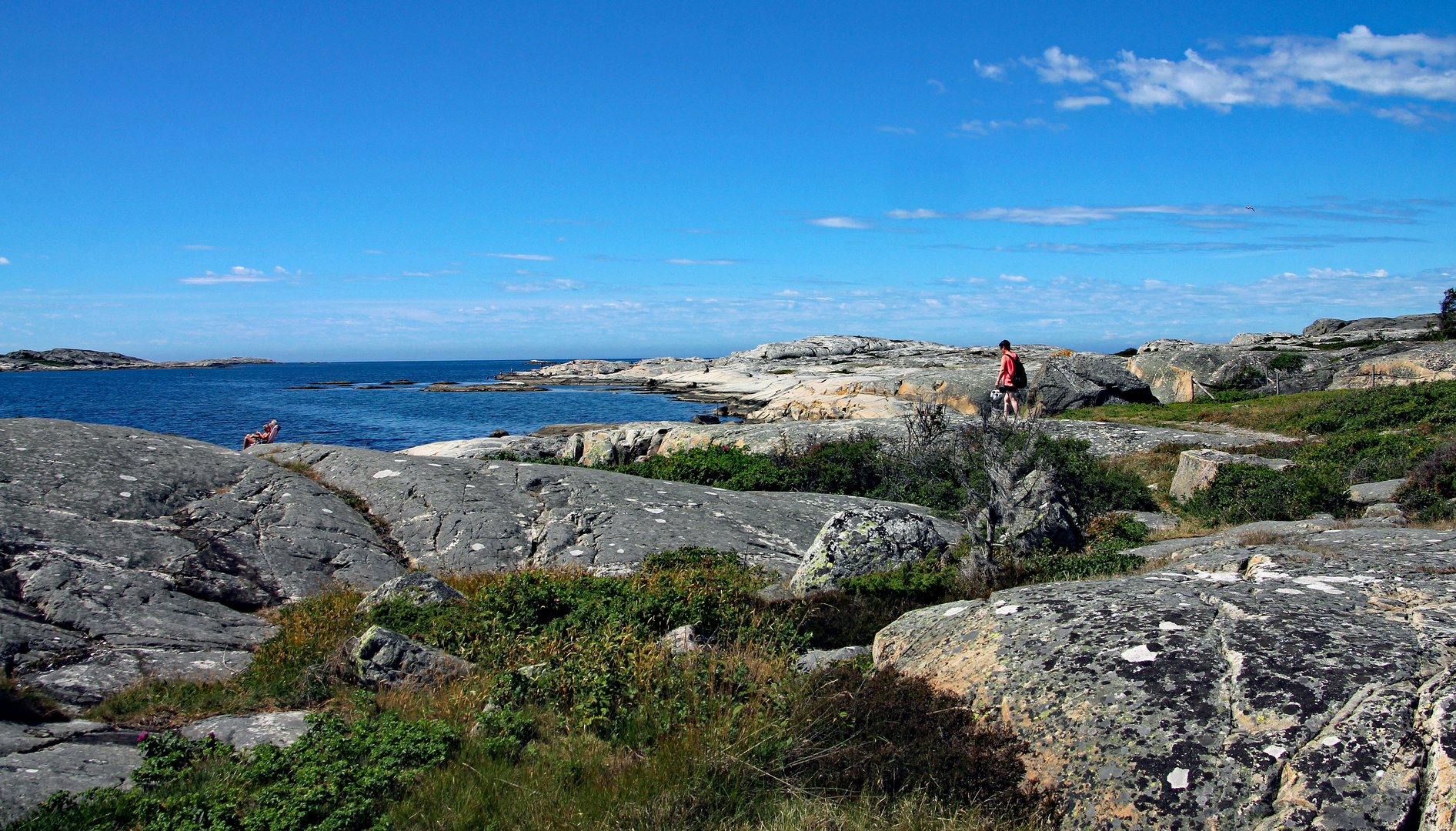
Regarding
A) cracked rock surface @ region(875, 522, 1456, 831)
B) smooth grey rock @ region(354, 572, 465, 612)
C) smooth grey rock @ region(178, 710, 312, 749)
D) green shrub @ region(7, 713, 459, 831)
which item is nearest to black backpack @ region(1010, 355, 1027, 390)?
cracked rock surface @ region(875, 522, 1456, 831)

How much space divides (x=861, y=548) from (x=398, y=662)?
212 inches

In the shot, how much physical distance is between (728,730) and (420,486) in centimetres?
868

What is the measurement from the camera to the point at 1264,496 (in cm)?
1310

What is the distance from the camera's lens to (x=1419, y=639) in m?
4.36

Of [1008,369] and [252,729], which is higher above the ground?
[1008,369]

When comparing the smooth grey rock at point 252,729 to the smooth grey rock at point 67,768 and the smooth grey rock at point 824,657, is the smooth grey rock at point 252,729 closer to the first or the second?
the smooth grey rock at point 67,768

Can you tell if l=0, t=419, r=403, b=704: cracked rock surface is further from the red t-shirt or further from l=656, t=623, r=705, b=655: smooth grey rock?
the red t-shirt

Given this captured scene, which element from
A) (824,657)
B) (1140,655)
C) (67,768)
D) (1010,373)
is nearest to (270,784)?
(67,768)

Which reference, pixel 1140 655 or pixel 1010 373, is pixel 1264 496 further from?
pixel 1140 655

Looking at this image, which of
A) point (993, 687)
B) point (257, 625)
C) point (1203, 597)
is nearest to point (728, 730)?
point (993, 687)

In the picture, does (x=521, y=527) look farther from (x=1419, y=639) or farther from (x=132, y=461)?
(x=1419, y=639)

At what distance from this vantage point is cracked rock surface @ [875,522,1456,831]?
360 centimetres

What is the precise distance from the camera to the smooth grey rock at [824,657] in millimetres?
6074

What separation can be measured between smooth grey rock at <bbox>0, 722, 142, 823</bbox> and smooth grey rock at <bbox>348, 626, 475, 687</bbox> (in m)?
1.54
